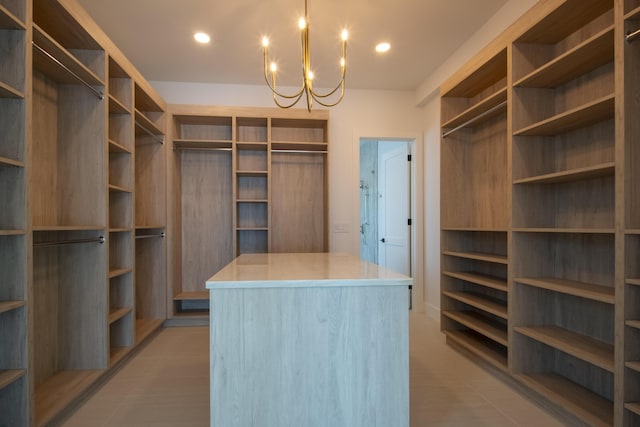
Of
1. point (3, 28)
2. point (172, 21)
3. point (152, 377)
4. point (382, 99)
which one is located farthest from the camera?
point (382, 99)

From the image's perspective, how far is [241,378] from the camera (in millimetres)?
1509

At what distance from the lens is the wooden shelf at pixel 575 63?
173 centimetres

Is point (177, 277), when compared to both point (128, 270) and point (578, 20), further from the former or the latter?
point (578, 20)

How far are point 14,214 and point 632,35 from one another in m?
2.92

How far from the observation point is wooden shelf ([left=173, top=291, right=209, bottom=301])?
12.4ft

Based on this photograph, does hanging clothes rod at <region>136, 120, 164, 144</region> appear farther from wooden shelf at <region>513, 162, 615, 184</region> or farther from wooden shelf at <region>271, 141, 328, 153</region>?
wooden shelf at <region>513, 162, 615, 184</region>

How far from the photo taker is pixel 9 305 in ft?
5.09

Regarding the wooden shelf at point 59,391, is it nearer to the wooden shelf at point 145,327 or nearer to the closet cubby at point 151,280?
the wooden shelf at point 145,327

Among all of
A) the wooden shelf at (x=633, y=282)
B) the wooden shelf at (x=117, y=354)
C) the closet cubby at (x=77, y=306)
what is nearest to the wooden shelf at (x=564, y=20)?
the wooden shelf at (x=633, y=282)

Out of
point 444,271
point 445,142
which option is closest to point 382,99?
point 445,142

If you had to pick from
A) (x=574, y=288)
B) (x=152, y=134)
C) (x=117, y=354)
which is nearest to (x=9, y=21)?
(x=152, y=134)

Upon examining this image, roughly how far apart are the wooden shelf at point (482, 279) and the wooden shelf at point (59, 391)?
9.12 feet

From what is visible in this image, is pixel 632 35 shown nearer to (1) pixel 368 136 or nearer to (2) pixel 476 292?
(2) pixel 476 292

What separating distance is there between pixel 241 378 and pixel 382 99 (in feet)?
12.2
